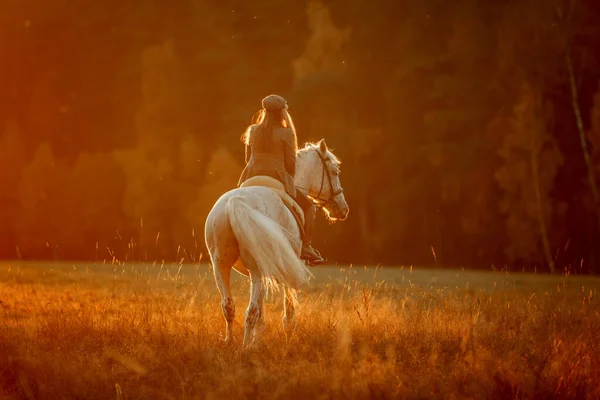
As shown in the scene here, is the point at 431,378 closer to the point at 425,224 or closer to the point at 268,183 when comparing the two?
the point at 268,183

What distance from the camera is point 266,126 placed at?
854 centimetres

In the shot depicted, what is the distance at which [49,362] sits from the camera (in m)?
6.21

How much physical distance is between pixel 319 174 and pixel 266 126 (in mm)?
1316

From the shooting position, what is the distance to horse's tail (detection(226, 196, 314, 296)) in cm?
732

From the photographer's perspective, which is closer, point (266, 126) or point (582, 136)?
point (266, 126)

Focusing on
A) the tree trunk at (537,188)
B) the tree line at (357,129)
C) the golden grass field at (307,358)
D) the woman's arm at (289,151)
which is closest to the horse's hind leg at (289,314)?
the golden grass field at (307,358)

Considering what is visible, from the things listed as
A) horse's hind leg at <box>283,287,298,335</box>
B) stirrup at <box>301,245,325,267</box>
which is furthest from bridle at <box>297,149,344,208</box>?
horse's hind leg at <box>283,287,298,335</box>

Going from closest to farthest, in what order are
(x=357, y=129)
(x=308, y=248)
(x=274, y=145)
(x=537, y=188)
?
(x=274, y=145), (x=308, y=248), (x=537, y=188), (x=357, y=129)

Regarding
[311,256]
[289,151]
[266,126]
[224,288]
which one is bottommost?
[224,288]

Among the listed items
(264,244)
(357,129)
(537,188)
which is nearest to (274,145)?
(264,244)

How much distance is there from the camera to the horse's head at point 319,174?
31.1 ft

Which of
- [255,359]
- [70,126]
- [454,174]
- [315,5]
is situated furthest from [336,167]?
[70,126]

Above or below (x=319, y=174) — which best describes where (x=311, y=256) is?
below

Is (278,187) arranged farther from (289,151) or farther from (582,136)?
(582,136)
